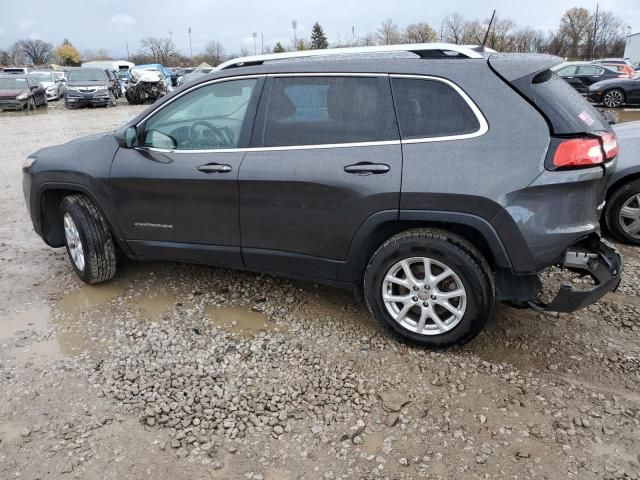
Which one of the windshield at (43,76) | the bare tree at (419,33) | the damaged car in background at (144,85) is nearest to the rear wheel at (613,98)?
the damaged car in background at (144,85)

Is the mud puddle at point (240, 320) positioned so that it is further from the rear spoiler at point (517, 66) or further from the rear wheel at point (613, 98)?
the rear wheel at point (613, 98)

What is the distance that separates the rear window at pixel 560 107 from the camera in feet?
9.28

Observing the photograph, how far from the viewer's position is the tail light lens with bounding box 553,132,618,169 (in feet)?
9.12

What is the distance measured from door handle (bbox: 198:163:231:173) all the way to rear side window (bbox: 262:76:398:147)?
31 centimetres

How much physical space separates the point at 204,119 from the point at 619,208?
3873mm

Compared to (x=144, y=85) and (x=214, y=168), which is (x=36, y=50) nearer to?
(x=144, y=85)

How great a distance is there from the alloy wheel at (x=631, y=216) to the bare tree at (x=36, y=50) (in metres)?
111

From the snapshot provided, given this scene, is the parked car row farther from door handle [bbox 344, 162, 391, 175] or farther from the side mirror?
the side mirror

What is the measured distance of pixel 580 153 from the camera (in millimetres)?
2805

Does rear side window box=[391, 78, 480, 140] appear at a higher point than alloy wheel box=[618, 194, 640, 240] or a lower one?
higher

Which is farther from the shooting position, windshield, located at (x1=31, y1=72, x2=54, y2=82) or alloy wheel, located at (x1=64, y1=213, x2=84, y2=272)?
windshield, located at (x1=31, y1=72, x2=54, y2=82)

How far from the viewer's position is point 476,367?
3119mm

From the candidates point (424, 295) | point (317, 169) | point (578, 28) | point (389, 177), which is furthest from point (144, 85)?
point (578, 28)

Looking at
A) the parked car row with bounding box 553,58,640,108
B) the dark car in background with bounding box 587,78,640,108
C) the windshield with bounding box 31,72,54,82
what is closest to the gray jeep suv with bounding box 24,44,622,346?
the parked car row with bounding box 553,58,640,108
